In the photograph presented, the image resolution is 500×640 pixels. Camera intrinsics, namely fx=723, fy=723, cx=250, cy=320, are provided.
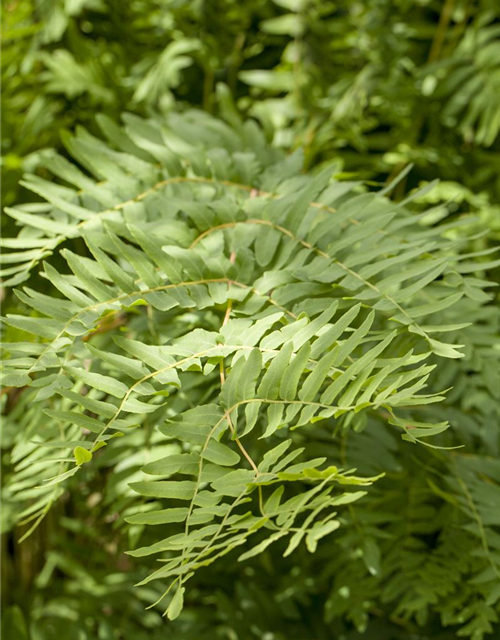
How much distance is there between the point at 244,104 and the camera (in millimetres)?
1301

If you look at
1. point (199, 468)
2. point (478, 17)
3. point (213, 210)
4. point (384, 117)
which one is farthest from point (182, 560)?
point (478, 17)

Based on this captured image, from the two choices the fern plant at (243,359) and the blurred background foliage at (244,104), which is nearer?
the fern plant at (243,359)

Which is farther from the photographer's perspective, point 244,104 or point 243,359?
point 244,104

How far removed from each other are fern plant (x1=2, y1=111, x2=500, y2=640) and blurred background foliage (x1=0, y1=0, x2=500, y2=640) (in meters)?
0.12

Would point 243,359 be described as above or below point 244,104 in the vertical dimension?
above

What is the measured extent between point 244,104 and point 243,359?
88cm

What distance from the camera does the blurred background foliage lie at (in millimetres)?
1025

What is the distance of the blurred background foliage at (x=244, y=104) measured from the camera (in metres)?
1.03

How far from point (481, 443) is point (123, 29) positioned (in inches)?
38.1

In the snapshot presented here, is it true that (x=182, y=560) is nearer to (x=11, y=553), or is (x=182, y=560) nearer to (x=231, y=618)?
(x=231, y=618)

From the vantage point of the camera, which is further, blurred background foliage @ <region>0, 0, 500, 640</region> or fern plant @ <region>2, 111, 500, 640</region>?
blurred background foliage @ <region>0, 0, 500, 640</region>

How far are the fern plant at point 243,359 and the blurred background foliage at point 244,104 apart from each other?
0.12 m

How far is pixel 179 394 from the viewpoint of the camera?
2.35ft

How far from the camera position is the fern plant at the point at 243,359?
0.52 meters
